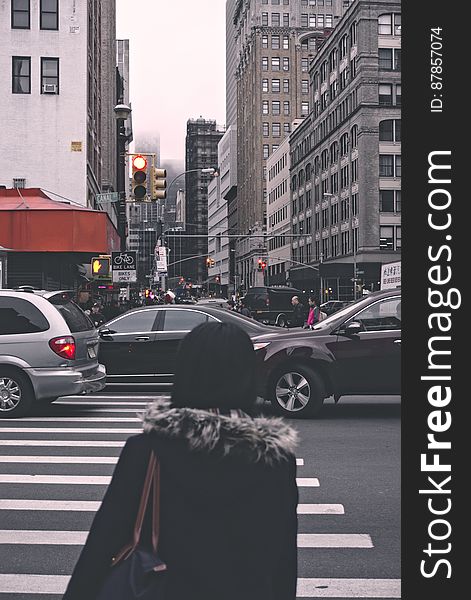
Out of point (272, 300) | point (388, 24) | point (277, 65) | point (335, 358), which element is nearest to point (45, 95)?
point (272, 300)

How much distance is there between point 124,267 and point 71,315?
68.4ft

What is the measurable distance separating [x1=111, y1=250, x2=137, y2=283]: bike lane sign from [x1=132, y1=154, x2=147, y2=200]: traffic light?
13592mm

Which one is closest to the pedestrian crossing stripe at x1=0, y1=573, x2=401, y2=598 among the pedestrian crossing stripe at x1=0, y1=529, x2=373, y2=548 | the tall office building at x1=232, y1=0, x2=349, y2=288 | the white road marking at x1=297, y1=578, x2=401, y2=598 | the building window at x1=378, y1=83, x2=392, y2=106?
the white road marking at x1=297, y1=578, x2=401, y2=598

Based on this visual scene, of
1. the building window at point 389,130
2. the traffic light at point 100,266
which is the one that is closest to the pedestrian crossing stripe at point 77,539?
the traffic light at point 100,266

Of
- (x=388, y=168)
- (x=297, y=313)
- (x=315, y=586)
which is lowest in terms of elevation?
(x=315, y=586)

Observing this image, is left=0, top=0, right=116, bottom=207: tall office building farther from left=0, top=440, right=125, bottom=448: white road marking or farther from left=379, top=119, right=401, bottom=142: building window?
left=379, top=119, right=401, bottom=142: building window

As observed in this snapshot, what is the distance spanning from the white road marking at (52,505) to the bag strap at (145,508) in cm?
508

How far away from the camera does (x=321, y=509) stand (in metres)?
7.57

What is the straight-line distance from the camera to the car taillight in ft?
42.2

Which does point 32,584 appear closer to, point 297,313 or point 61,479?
point 61,479

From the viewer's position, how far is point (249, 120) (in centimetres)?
14288

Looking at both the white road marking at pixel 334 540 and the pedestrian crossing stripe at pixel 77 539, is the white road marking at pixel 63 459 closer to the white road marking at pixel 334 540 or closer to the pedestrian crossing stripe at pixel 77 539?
the pedestrian crossing stripe at pixel 77 539

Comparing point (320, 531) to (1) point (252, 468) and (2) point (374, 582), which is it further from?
(1) point (252, 468)

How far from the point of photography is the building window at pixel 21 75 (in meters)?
41.2
